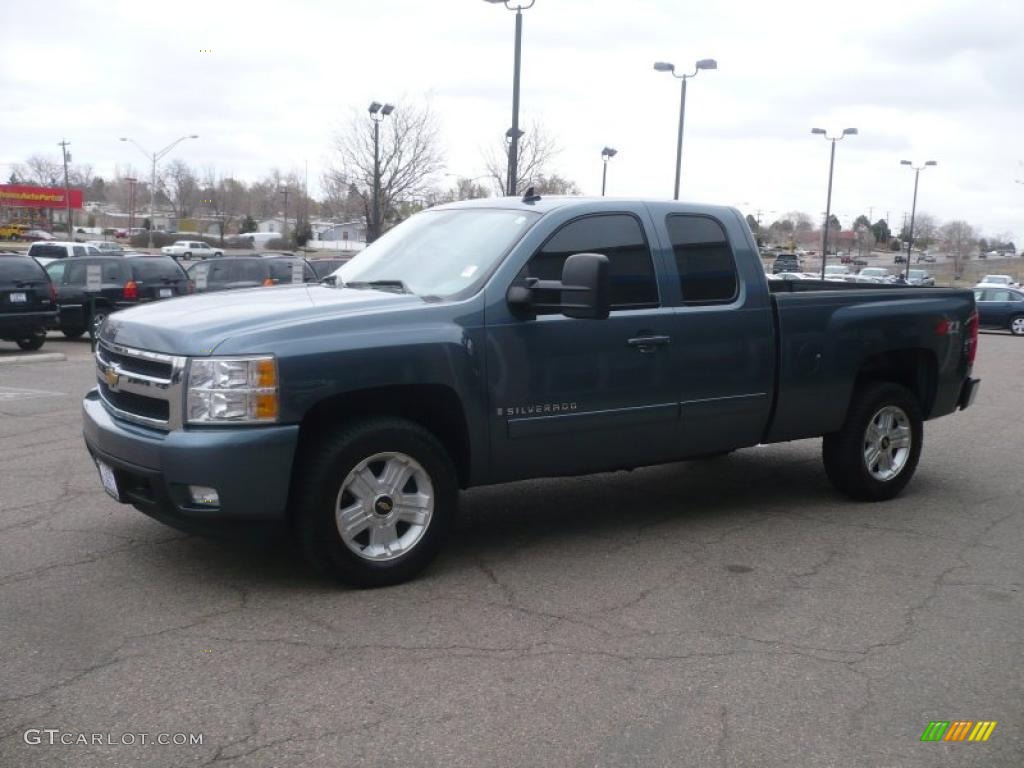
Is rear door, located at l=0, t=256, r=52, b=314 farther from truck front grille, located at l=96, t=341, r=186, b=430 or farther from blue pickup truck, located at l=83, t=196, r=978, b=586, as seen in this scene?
truck front grille, located at l=96, t=341, r=186, b=430

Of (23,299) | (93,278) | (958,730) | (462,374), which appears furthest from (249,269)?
(958,730)

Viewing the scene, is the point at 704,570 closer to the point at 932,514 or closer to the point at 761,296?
the point at 761,296

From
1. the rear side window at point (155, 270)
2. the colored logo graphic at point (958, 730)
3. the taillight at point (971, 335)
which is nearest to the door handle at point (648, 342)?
the colored logo graphic at point (958, 730)

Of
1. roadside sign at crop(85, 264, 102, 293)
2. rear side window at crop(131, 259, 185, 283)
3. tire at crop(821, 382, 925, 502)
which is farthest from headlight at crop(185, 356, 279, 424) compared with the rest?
rear side window at crop(131, 259, 185, 283)

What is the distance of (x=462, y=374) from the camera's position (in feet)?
18.3

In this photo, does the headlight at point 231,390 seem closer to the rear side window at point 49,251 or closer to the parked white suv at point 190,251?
the rear side window at point 49,251

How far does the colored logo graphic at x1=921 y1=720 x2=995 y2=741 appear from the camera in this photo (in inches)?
158

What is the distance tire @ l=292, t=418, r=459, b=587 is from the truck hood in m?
0.61

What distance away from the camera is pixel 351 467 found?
17.3 feet

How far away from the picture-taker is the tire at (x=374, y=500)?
5207mm

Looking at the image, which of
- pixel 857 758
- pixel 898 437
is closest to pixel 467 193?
pixel 898 437

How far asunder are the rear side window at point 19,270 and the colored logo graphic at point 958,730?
660 inches

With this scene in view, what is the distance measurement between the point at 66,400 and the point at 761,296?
27.1 feet

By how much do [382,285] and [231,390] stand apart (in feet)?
4.87
